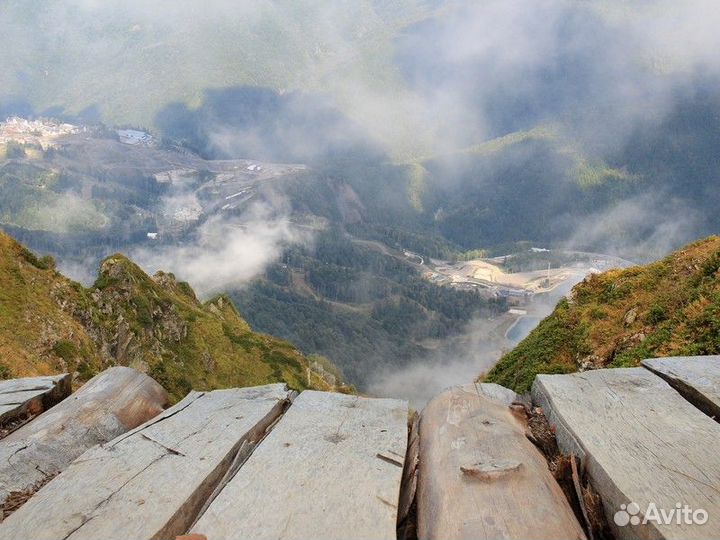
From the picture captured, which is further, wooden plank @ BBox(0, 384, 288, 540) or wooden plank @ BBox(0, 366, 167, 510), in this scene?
wooden plank @ BBox(0, 366, 167, 510)

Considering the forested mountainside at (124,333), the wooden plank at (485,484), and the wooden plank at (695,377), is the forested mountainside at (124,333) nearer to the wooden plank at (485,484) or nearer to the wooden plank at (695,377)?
the wooden plank at (485,484)

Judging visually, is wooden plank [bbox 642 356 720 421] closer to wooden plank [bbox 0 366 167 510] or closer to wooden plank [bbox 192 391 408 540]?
wooden plank [bbox 192 391 408 540]

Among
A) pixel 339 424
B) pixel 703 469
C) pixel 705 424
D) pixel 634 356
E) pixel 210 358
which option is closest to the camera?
pixel 703 469

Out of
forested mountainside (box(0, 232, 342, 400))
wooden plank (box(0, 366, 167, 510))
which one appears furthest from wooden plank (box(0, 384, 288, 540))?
forested mountainside (box(0, 232, 342, 400))

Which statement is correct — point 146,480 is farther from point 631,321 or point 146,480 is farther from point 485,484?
point 631,321

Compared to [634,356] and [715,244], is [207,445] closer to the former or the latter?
[634,356]

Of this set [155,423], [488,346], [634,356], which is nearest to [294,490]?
[155,423]
